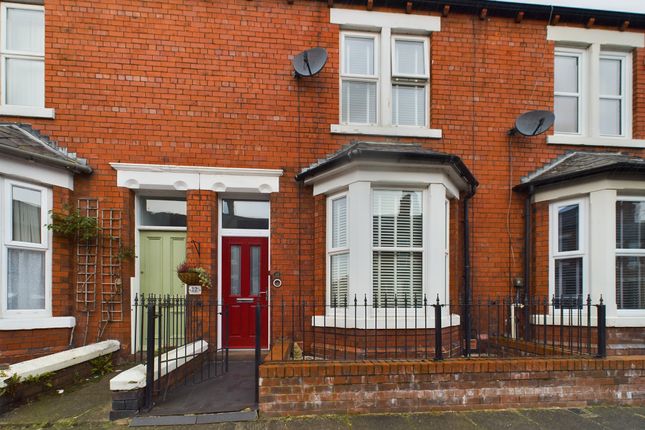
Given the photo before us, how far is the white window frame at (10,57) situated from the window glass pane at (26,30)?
5cm

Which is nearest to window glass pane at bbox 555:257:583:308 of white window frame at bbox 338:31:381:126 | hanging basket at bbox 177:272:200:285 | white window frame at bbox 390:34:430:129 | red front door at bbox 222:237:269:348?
white window frame at bbox 390:34:430:129

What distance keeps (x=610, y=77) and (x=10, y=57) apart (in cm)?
1013

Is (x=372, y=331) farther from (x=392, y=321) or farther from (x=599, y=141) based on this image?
(x=599, y=141)

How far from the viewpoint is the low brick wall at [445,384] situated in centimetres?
377

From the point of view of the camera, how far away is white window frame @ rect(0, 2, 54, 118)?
17.7 feet

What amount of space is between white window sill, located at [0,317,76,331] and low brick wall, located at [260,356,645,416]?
337 cm

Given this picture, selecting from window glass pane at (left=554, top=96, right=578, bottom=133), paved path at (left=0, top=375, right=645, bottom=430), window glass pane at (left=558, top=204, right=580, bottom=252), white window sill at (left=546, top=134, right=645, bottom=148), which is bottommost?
paved path at (left=0, top=375, right=645, bottom=430)

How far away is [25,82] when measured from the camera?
561cm

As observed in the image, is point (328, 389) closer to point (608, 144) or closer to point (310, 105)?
point (310, 105)

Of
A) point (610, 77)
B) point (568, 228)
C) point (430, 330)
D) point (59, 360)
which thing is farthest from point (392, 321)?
point (610, 77)

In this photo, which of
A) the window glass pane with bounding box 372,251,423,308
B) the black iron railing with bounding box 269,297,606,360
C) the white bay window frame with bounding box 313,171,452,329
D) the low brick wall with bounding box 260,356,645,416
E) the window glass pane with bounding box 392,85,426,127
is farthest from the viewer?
the window glass pane with bounding box 392,85,426,127

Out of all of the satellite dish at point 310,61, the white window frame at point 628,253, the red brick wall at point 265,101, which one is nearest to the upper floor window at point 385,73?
the red brick wall at point 265,101

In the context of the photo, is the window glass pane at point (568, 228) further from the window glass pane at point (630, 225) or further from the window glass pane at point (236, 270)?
the window glass pane at point (236, 270)

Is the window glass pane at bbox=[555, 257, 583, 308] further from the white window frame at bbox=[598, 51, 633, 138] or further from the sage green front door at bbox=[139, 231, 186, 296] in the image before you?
the sage green front door at bbox=[139, 231, 186, 296]
